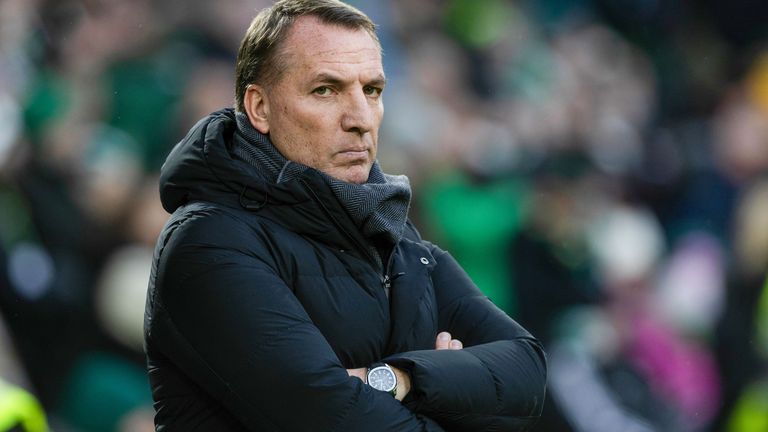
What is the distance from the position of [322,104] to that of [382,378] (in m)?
0.61

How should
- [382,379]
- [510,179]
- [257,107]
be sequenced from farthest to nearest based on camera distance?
1. [510,179]
2. [257,107]
3. [382,379]

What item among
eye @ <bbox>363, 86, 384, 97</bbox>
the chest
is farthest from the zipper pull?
eye @ <bbox>363, 86, 384, 97</bbox>

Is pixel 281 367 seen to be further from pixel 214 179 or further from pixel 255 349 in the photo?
pixel 214 179

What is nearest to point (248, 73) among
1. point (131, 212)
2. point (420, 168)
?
point (131, 212)

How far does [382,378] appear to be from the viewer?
2.22 meters

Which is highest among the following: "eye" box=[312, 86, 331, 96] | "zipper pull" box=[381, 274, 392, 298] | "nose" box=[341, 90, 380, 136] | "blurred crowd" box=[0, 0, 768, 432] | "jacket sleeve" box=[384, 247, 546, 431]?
"eye" box=[312, 86, 331, 96]

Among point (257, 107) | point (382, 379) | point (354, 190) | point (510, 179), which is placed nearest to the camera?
point (382, 379)

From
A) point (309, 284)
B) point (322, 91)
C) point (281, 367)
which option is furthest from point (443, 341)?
point (322, 91)

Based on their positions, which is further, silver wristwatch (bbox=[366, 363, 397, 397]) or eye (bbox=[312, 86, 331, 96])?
eye (bbox=[312, 86, 331, 96])

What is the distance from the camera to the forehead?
2.41 metres

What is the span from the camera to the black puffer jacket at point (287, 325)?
2100mm

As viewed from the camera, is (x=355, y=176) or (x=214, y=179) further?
(x=355, y=176)

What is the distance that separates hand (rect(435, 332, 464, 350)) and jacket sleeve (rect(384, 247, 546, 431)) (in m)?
0.02

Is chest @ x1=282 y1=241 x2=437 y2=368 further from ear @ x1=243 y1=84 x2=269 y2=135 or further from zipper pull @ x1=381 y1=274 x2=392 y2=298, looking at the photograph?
ear @ x1=243 y1=84 x2=269 y2=135
